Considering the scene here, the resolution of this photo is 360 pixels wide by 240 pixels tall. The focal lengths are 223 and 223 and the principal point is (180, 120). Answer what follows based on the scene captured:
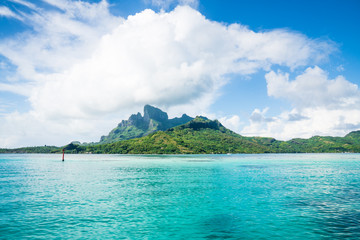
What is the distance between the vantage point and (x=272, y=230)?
21250 mm

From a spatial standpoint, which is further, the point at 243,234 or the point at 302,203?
the point at 302,203

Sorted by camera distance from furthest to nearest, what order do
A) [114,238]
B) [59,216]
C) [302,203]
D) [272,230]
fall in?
1. [302,203]
2. [59,216]
3. [272,230]
4. [114,238]

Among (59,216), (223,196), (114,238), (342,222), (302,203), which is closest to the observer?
(114,238)

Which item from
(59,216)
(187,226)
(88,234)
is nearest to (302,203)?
(187,226)

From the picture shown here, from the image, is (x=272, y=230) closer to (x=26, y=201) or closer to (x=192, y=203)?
(x=192, y=203)

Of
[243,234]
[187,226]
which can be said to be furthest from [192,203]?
[243,234]

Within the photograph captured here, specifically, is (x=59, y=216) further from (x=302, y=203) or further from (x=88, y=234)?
(x=302, y=203)

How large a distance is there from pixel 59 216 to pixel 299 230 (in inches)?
1012

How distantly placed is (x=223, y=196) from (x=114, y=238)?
71.6 ft

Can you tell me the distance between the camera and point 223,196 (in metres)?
36.9

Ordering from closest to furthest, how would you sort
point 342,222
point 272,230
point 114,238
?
point 114,238 < point 272,230 < point 342,222

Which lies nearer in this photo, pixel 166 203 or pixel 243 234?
pixel 243 234

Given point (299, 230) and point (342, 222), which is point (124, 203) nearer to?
point (299, 230)

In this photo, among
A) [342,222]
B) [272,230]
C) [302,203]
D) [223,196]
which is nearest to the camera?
[272,230]
